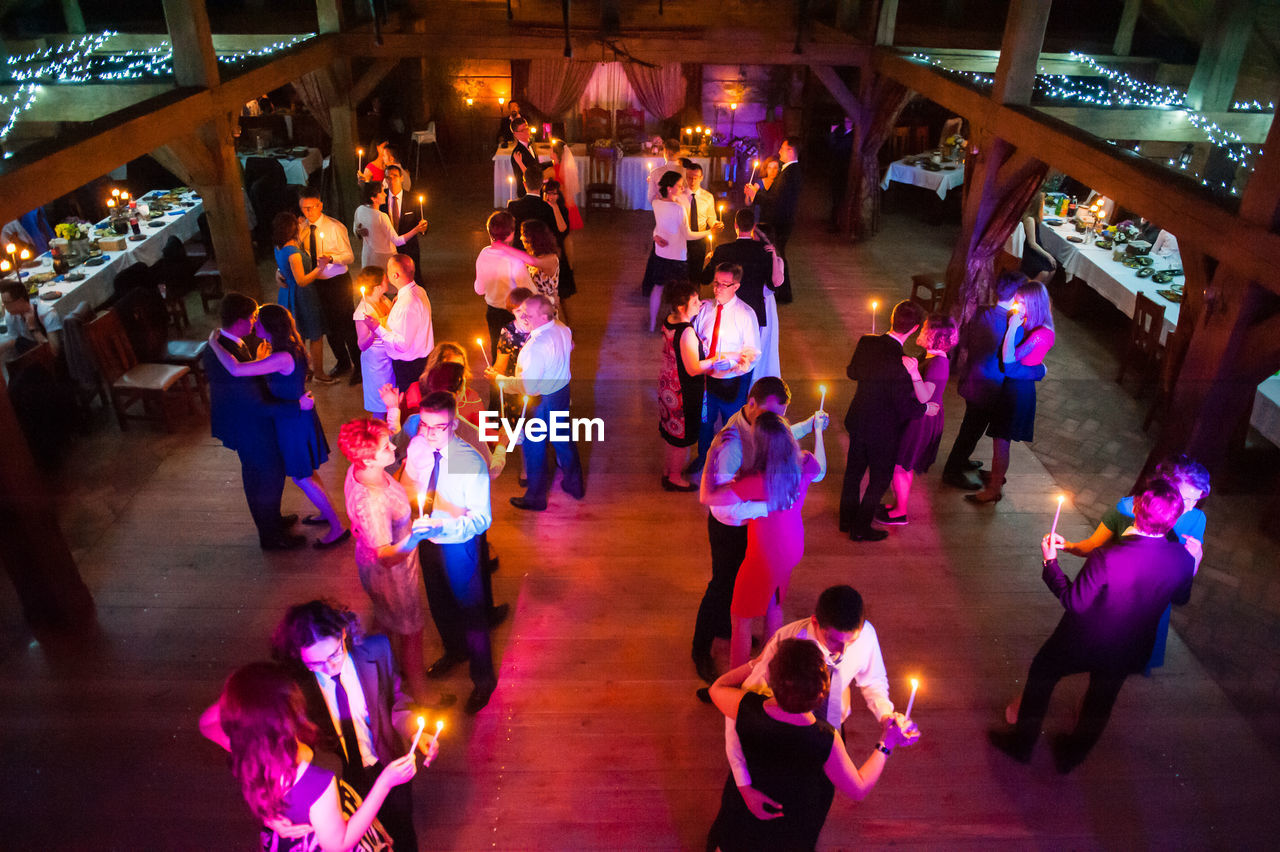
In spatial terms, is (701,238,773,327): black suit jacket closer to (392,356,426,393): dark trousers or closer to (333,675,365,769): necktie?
(392,356,426,393): dark trousers

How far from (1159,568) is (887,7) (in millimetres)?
7762

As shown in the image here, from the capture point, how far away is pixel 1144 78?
32.2 ft

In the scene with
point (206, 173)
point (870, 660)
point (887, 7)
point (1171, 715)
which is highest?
point (887, 7)

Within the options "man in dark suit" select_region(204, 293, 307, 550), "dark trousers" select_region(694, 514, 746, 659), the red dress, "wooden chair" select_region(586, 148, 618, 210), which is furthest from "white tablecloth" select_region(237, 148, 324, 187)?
the red dress

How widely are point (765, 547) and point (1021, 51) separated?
4550 millimetres

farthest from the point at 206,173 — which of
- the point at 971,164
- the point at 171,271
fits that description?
the point at 971,164

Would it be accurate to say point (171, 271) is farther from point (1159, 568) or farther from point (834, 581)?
point (1159, 568)

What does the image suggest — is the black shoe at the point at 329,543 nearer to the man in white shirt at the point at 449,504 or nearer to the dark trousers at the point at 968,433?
the man in white shirt at the point at 449,504

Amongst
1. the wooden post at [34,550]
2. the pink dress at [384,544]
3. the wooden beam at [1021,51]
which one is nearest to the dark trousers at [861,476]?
the pink dress at [384,544]

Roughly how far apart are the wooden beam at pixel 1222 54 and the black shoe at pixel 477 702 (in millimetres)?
9719

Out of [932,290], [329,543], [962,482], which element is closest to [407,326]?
[329,543]

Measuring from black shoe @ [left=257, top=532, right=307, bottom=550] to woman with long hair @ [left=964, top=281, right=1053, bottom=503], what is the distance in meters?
4.01

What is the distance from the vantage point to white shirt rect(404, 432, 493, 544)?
2945mm

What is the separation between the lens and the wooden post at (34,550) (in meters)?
3.60
